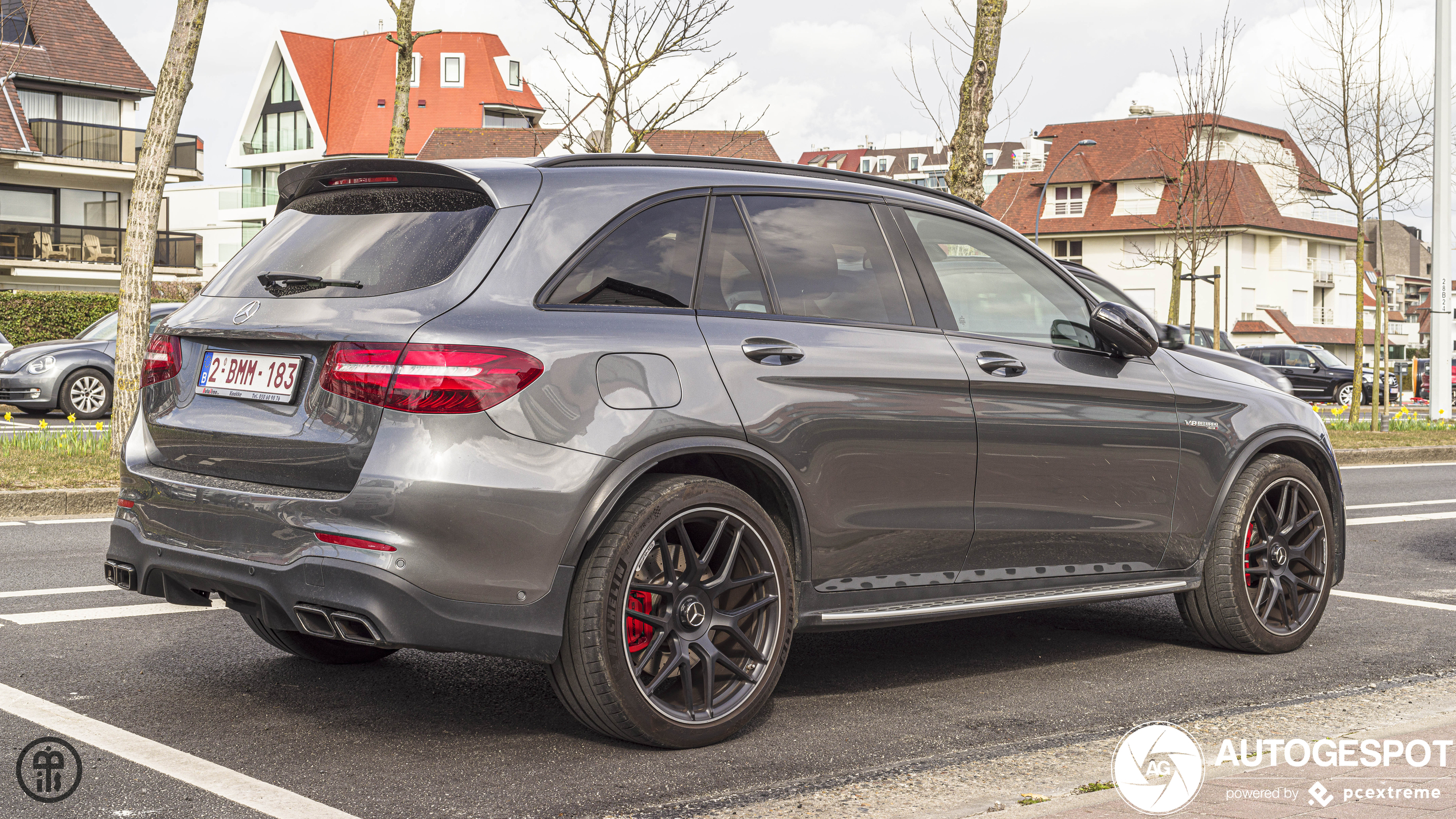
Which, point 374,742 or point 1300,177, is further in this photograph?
point 1300,177

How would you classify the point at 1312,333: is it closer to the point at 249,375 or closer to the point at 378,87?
the point at 378,87

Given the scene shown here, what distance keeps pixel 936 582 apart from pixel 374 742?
191cm

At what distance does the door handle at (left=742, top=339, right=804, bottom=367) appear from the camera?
4555mm

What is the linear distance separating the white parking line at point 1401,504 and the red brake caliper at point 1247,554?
6.68 metres

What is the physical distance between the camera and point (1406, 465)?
1761 centimetres

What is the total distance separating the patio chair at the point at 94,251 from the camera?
48406 mm

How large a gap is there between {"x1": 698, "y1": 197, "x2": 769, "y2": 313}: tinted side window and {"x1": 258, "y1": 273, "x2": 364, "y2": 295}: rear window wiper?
3.56 ft

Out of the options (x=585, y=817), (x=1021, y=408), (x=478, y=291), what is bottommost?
(x=585, y=817)

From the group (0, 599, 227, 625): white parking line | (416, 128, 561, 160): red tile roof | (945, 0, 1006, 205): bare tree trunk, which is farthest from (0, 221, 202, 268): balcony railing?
(0, 599, 227, 625): white parking line

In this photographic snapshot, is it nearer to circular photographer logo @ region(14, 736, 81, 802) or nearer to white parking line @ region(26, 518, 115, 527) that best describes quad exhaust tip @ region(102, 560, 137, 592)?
circular photographer logo @ region(14, 736, 81, 802)

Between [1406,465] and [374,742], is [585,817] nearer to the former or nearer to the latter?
[374,742]

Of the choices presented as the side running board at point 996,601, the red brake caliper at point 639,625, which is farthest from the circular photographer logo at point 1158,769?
the red brake caliper at point 639,625

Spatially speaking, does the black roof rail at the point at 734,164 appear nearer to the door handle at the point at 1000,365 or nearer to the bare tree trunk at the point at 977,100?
the door handle at the point at 1000,365

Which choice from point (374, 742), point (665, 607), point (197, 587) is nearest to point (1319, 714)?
point (665, 607)
